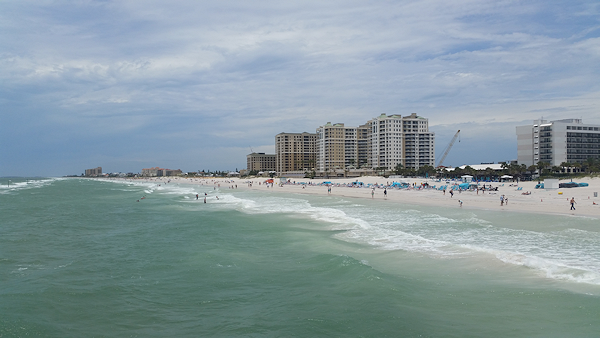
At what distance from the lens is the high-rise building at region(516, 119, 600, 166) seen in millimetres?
88688

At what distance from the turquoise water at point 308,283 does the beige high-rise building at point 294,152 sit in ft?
488

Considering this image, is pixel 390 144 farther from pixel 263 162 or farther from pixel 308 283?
pixel 308 283

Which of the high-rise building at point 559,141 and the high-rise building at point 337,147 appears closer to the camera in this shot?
the high-rise building at point 559,141

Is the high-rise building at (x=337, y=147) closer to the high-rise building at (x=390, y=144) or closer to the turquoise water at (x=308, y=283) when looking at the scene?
the high-rise building at (x=390, y=144)

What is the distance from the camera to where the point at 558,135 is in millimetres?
88875

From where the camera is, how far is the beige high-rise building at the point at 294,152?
171 m

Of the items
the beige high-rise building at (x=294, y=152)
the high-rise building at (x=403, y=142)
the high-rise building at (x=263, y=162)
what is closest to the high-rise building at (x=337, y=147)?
the high-rise building at (x=403, y=142)

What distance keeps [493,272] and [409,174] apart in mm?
99054

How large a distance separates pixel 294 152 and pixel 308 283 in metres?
160

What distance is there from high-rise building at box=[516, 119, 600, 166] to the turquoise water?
79.9 metres

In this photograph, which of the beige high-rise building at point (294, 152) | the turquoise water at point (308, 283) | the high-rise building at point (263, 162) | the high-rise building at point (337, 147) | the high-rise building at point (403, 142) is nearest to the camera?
the turquoise water at point (308, 283)

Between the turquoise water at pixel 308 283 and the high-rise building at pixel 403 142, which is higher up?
the high-rise building at pixel 403 142

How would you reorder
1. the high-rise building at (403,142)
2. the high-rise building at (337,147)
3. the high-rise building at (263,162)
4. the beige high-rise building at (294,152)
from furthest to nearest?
the high-rise building at (263,162) < the beige high-rise building at (294,152) < the high-rise building at (337,147) < the high-rise building at (403,142)

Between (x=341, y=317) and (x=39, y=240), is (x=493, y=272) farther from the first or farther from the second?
(x=39, y=240)
